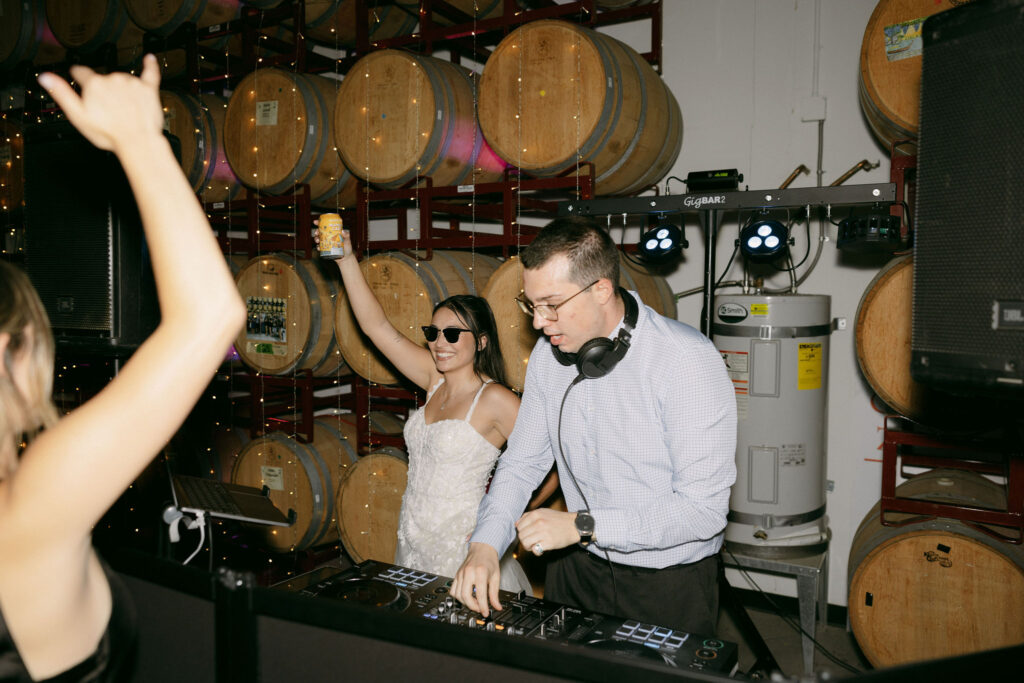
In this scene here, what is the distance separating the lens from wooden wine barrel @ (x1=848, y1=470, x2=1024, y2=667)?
281 centimetres

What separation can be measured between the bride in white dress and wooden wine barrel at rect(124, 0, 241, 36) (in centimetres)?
290

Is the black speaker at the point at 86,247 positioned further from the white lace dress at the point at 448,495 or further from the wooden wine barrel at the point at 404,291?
the wooden wine barrel at the point at 404,291

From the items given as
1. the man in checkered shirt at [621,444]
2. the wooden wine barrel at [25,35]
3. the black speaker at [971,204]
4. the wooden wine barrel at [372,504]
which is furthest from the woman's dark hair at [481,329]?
the wooden wine barrel at [25,35]

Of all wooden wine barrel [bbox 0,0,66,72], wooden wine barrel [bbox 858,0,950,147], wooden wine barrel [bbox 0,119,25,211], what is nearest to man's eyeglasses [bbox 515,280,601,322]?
wooden wine barrel [bbox 858,0,950,147]

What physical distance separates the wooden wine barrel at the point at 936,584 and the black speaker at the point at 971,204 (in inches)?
83.6

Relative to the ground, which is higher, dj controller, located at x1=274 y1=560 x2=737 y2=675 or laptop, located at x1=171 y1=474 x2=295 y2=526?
laptop, located at x1=171 y1=474 x2=295 y2=526

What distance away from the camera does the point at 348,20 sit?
15.9 feet

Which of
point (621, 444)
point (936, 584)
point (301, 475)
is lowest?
point (936, 584)

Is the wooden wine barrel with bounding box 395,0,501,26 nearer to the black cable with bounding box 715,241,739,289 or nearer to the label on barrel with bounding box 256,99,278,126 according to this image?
the label on barrel with bounding box 256,99,278,126

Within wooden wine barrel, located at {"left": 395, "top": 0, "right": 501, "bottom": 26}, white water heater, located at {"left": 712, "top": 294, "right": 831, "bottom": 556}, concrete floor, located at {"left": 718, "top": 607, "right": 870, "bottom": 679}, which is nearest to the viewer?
white water heater, located at {"left": 712, "top": 294, "right": 831, "bottom": 556}

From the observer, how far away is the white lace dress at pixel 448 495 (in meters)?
2.89

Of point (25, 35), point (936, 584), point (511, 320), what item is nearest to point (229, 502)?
point (511, 320)

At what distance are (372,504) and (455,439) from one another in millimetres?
1455

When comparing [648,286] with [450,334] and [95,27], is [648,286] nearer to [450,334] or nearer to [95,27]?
[450,334]
